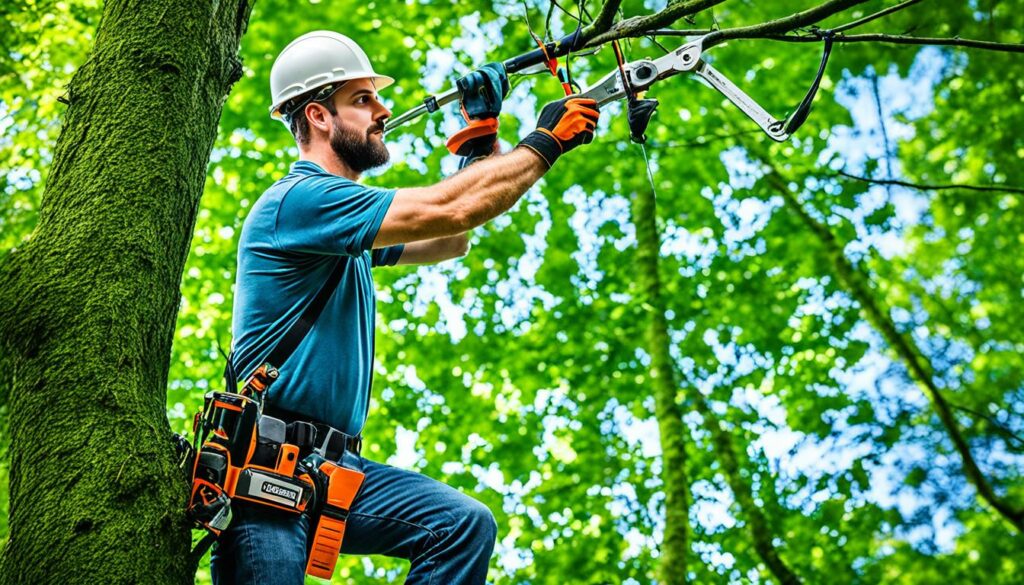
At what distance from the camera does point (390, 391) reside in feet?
33.3

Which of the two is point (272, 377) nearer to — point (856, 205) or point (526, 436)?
point (526, 436)

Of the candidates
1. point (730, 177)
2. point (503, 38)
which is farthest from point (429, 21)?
point (730, 177)

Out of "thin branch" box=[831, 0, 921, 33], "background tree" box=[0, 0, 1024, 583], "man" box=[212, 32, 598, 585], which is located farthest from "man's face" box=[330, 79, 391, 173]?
"background tree" box=[0, 0, 1024, 583]

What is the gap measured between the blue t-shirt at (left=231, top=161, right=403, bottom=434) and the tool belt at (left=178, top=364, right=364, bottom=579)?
9cm

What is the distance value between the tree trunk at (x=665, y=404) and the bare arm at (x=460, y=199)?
615 cm

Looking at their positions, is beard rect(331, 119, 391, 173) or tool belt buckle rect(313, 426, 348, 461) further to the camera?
beard rect(331, 119, 391, 173)

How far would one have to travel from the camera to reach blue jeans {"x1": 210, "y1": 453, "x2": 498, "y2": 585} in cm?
247

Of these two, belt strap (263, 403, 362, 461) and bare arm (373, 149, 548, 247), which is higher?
bare arm (373, 149, 548, 247)

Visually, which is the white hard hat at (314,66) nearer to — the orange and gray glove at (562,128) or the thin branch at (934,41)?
the orange and gray glove at (562,128)

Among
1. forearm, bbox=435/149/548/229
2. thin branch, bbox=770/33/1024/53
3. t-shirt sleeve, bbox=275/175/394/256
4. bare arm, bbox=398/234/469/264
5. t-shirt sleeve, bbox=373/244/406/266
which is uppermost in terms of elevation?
thin branch, bbox=770/33/1024/53

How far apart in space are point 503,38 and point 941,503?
7.58 metres

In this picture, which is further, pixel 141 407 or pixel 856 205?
pixel 856 205

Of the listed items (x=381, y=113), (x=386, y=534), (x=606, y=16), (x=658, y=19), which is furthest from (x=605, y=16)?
(x=386, y=534)

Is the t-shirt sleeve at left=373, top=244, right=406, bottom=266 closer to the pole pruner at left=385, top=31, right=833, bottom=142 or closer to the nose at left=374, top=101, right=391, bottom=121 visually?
the nose at left=374, top=101, right=391, bottom=121
